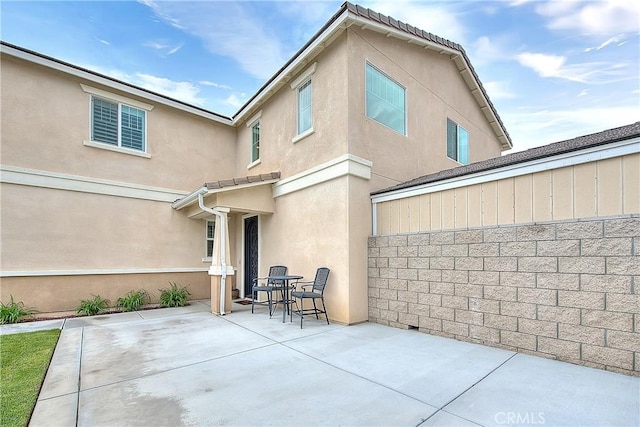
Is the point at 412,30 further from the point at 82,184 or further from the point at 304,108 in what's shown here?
the point at 82,184

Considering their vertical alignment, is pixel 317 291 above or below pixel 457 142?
below

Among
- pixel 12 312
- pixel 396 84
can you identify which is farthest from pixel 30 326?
pixel 396 84

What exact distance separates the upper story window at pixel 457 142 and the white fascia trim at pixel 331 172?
15.8 ft

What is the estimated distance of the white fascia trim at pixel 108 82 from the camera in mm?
8148

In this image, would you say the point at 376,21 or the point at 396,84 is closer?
the point at 376,21

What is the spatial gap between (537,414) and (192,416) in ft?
11.0

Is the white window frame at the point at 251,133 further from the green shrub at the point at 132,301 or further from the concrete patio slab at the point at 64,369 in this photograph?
the concrete patio slab at the point at 64,369

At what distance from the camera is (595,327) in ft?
13.8

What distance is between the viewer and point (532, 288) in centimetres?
483

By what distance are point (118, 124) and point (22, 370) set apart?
7732 mm

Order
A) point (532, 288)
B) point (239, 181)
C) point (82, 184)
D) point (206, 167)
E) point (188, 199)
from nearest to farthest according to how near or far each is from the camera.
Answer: point (532, 288) < point (239, 181) < point (82, 184) < point (188, 199) < point (206, 167)

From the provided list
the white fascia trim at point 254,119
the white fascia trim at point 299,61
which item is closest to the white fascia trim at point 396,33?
the white fascia trim at point 299,61

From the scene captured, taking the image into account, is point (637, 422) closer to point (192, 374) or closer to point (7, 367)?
point (192, 374)

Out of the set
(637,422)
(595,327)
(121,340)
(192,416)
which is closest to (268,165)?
(121,340)
